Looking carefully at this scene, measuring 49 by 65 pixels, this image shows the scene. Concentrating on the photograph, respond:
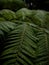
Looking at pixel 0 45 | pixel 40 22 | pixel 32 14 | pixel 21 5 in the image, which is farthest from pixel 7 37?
pixel 21 5

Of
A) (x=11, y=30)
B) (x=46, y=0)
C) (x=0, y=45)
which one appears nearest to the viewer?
(x=0, y=45)

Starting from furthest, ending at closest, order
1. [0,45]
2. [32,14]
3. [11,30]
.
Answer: [32,14] → [11,30] → [0,45]

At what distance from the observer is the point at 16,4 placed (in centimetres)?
236

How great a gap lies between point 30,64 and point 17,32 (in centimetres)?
26

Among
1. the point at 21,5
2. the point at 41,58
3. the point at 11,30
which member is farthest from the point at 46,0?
the point at 41,58

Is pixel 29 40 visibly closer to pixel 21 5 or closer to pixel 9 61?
pixel 9 61

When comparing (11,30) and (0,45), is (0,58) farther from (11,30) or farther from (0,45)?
(11,30)

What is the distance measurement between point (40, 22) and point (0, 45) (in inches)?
16.9

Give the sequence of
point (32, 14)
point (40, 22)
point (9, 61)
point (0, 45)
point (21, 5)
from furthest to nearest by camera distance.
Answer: point (21, 5), point (32, 14), point (40, 22), point (0, 45), point (9, 61)

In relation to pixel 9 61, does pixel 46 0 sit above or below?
below

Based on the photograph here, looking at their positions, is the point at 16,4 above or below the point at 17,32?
below

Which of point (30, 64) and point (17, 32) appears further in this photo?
point (17, 32)

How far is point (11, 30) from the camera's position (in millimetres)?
1016

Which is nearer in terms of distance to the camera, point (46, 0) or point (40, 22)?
point (40, 22)
